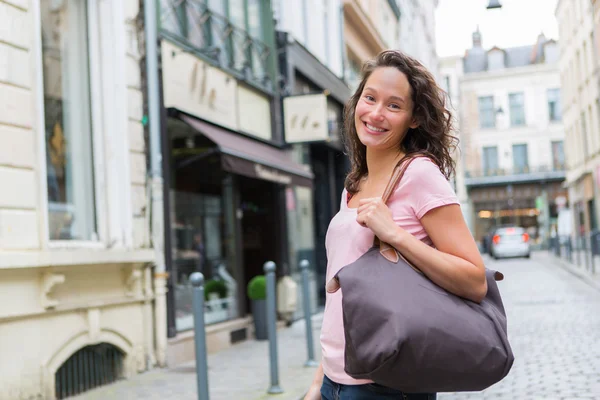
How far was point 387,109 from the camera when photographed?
2084mm

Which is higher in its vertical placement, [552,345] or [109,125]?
[109,125]

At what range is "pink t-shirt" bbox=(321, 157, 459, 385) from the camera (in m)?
1.93

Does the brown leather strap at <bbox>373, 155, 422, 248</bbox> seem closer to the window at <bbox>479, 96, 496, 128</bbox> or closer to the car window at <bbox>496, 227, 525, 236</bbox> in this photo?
the car window at <bbox>496, 227, 525, 236</bbox>

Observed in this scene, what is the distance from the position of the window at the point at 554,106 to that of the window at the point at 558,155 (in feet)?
5.61

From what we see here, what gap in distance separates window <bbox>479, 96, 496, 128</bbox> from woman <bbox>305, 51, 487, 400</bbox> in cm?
5586

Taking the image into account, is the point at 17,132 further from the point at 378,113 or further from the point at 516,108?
the point at 516,108

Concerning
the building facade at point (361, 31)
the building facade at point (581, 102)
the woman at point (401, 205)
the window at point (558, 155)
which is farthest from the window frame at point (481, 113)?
the woman at point (401, 205)

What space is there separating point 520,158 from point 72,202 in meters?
51.1

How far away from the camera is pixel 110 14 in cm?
812

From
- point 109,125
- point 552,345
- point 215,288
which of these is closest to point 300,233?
point 215,288

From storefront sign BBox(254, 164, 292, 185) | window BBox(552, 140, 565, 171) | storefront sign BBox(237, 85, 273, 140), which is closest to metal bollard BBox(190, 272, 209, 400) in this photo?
storefront sign BBox(254, 164, 292, 185)

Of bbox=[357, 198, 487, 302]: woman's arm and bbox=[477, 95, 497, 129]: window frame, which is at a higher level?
bbox=[477, 95, 497, 129]: window frame

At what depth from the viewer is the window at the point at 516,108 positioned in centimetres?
5616

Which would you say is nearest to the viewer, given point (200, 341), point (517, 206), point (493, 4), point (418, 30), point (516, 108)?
point (200, 341)
